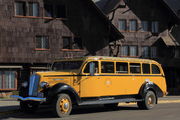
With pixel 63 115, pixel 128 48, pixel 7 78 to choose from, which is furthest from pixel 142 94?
pixel 128 48

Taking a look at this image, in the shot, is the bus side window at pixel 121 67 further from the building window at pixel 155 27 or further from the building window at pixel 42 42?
the building window at pixel 155 27

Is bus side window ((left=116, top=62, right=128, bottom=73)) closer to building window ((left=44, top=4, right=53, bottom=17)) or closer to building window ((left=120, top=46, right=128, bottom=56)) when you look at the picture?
building window ((left=44, top=4, right=53, bottom=17))

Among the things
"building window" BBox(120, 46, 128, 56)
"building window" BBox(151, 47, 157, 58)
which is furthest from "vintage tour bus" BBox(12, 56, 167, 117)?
"building window" BBox(151, 47, 157, 58)

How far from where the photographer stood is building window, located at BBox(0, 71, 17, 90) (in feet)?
98.1

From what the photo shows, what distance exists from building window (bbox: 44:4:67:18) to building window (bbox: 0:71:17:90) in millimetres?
6481

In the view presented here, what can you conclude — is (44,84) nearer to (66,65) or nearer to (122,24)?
(66,65)

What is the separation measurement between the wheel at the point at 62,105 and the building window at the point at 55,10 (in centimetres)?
1965

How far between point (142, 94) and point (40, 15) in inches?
694

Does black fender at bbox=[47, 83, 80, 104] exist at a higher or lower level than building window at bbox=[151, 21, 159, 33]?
lower

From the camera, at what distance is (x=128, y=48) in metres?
41.2

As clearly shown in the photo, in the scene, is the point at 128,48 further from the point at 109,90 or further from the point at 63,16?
the point at 109,90

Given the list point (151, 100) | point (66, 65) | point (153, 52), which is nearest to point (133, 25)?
point (153, 52)

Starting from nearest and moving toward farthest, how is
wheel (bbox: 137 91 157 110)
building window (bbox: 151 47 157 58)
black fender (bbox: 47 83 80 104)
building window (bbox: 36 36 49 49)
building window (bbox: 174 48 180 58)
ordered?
black fender (bbox: 47 83 80 104) < wheel (bbox: 137 91 157 110) < building window (bbox: 36 36 49 49) < building window (bbox: 151 47 157 58) < building window (bbox: 174 48 180 58)

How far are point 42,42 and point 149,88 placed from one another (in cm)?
1668
